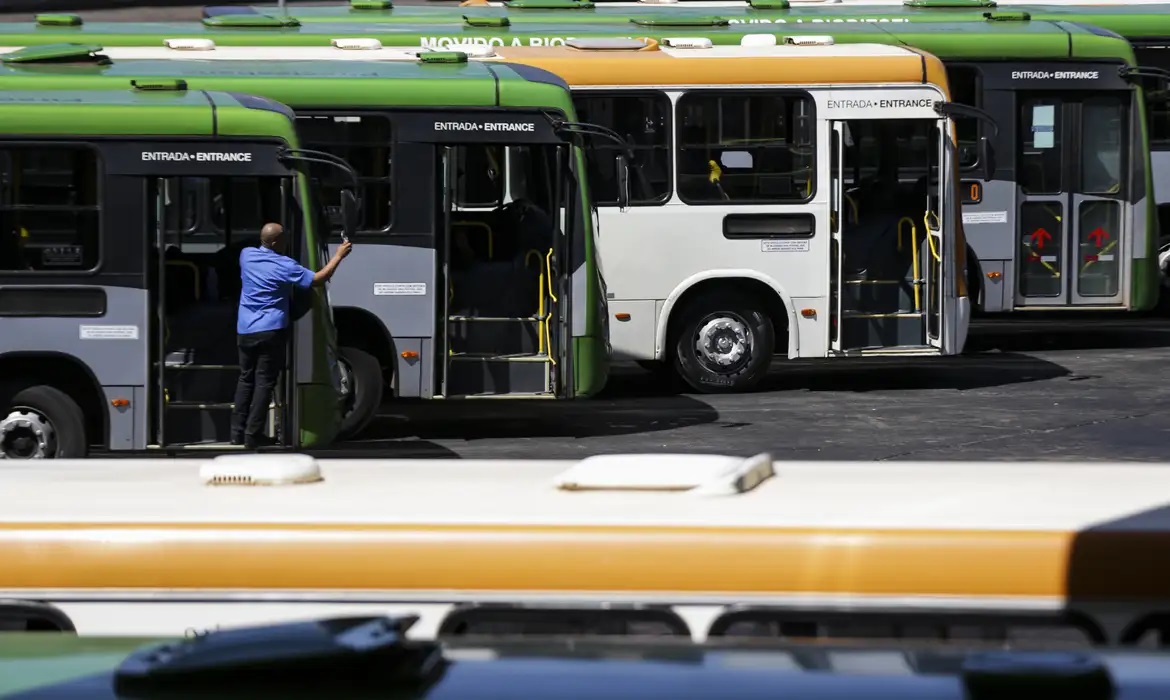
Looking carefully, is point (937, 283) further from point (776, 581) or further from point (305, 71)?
point (776, 581)

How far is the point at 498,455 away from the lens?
46.3ft

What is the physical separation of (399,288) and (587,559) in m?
10.4

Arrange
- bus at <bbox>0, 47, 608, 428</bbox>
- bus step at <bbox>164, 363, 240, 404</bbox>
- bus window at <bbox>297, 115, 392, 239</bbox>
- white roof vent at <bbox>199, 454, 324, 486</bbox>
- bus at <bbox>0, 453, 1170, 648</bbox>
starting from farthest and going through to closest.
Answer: bus window at <bbox>297, 115, 392, 239</bbox> → bus at <bbox>0, 47, 608, 428</bbox> → bus step at <bbox>164, 363, 240, 404</bbox> → white roof vent at <bbox>199, 454, 324, 486</bbox> → bus at <bbox>0, 453, 1170, 648</bbox>

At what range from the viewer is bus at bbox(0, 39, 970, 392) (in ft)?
55.1

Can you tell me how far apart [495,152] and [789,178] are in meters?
2.95

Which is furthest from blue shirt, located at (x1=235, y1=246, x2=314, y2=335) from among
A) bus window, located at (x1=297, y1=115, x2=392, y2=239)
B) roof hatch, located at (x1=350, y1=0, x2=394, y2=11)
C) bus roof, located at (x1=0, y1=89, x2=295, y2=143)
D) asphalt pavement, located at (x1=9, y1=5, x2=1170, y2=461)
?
roof hatch, located at (x1=350, y1=0, x2=394, y2=11)

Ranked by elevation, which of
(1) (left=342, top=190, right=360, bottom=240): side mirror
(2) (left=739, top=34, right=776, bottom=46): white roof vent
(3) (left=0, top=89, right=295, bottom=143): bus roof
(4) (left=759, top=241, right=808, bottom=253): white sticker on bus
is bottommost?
(4) (left=759, top=241, right=808, bottom=253): white sticker on bus

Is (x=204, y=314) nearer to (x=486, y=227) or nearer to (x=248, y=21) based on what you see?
(x=486, y=227)

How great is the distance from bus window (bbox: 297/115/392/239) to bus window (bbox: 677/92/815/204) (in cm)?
319

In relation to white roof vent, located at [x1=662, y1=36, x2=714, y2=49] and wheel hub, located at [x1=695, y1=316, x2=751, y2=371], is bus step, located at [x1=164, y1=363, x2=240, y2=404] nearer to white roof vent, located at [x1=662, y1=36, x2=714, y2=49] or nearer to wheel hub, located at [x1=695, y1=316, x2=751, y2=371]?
wheel hub, located at [x1=695, y1=316, x2=751, y2=371]

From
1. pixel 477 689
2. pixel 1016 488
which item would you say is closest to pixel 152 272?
pixel 1016 488

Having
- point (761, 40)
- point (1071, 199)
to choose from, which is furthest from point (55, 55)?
point (1071, 199)

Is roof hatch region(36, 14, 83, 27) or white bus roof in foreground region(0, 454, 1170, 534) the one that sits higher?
roof hatch region(36, 14, 83, 27)

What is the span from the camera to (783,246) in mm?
16938
